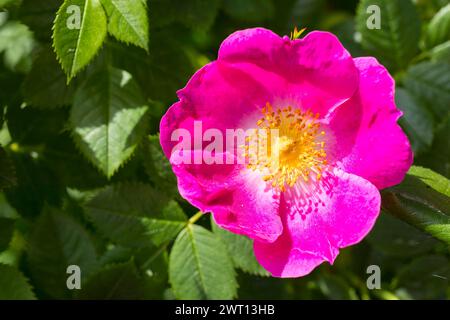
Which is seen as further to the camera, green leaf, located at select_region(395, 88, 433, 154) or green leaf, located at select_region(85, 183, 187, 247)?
green leaf, located at select_region(395, 88, 433, 154)

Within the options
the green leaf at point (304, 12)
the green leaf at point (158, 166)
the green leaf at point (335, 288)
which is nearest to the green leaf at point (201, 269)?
the green leaf at point (158, 166)

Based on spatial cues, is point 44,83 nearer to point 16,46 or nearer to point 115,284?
point 16,46

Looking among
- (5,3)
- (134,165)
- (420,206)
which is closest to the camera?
(420,206)

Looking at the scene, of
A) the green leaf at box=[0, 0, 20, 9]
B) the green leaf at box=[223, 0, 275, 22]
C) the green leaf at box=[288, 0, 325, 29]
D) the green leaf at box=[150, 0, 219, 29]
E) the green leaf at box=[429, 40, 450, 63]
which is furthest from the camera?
the green leaf at box=[288, 0, 325, 29]

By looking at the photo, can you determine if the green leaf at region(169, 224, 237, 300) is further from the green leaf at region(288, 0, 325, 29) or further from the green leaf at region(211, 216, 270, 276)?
the green leaf at region(288, 0, 325, 29)

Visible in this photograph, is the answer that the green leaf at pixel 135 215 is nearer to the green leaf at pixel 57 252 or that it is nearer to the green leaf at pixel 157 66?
the green leaf at pixel 57 252

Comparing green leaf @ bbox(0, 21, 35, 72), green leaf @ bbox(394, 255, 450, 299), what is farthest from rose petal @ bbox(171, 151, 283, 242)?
green leaf @ bbox(0, 21, 35, 72)

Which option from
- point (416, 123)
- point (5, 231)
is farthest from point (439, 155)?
point (5, 231)
